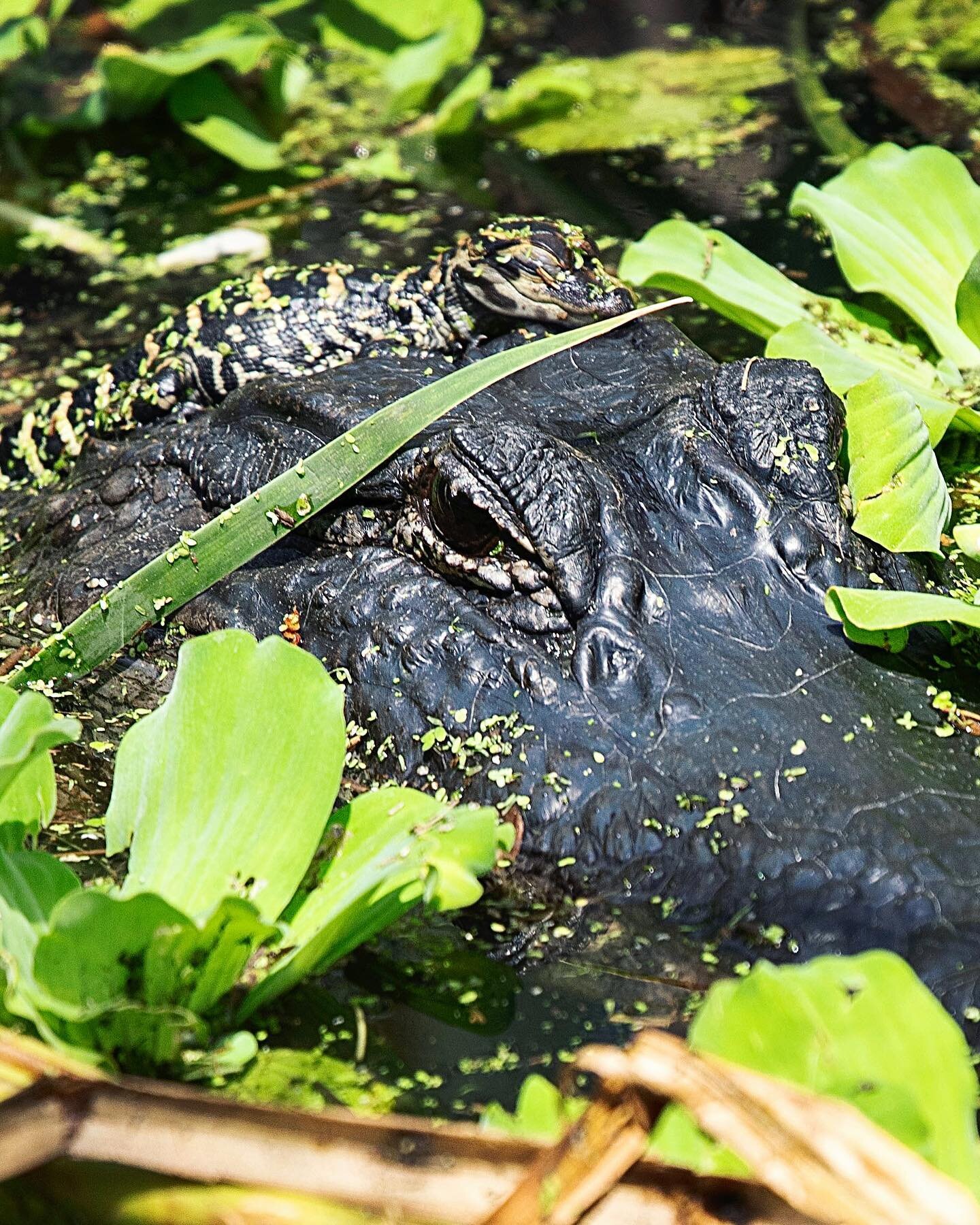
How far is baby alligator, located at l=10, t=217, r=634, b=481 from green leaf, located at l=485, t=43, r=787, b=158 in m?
1.68

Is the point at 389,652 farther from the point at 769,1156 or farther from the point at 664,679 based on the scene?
the point at 769,1156

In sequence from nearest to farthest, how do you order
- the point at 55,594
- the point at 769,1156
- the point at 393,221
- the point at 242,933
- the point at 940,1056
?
1. the point at 769,1156
2. the point at 940,1056
3. the point at 242,933
4. the point at 55,594
5. the point at 393,221

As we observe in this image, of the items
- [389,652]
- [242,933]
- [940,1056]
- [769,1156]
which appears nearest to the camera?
[769,1156]

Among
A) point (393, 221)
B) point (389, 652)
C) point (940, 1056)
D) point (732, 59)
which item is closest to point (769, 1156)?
point (940, 1056)

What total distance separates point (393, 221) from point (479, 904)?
3.85 meters

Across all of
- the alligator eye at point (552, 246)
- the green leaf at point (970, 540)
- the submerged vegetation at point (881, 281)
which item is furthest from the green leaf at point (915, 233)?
the green leaf at point (970, 540)

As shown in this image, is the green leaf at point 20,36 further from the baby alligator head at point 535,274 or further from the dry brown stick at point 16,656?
the dry brown stick at point 16,656

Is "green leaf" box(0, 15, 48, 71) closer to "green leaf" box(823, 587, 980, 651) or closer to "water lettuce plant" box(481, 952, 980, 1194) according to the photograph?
"green leaf" box(823, 587, 980, 651)

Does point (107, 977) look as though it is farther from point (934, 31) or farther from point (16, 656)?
point (934, 31)

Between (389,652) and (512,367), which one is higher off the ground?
(512,367)

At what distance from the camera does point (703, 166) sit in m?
5.90

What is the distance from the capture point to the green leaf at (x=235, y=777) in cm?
232

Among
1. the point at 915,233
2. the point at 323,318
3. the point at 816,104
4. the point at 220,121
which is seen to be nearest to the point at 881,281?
the point at 915,233

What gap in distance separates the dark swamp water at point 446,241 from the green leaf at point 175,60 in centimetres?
26
